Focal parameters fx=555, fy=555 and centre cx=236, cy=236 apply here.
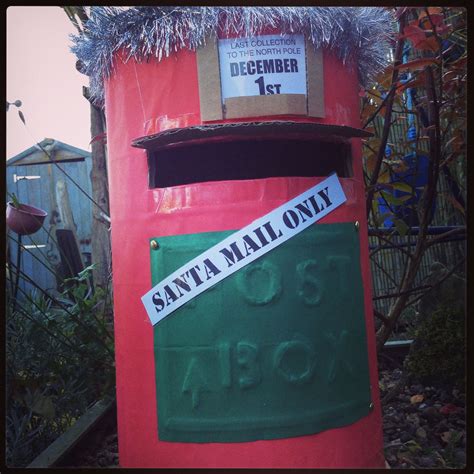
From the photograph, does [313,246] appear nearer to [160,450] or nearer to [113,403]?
[160,450]

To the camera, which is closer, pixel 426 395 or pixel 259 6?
pixel 259 6

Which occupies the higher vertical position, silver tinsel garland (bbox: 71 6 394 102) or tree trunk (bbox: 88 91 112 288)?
silver tinsel garland (bbox: 71 6 394 102)

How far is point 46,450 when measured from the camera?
1.80 meters

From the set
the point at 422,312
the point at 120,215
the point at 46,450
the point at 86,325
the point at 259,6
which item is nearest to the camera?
the point at 259,6

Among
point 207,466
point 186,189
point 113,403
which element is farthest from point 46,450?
point 186,189

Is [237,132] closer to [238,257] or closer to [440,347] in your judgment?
[238,257]

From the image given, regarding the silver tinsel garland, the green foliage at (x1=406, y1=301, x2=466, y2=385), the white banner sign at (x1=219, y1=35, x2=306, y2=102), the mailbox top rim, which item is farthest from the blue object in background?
the white banner sign at (x1=219, y1=35, x2=306, y2=102)

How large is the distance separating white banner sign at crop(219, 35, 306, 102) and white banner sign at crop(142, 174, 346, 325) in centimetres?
30

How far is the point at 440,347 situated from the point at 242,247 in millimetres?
1240

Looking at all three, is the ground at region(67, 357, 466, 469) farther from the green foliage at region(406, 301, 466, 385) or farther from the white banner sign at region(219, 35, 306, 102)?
the white banner sign at region(219, 35, 306, 102)

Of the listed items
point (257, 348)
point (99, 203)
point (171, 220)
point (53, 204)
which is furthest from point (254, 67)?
point (99, 203)

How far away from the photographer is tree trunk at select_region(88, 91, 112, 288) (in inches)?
113

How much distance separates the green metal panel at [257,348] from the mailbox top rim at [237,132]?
259 mm

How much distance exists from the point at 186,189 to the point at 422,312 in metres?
1.57
